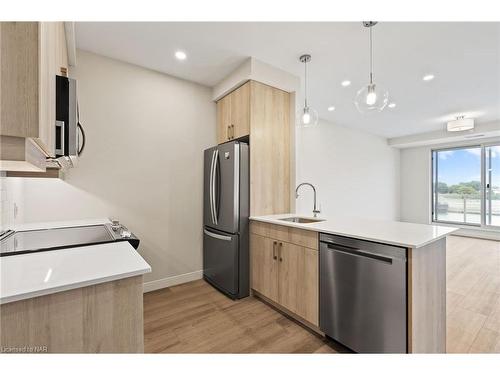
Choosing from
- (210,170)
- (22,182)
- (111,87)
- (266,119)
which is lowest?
(22,182)

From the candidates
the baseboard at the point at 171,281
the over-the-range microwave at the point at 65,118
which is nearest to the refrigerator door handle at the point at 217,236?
the baseboard at the point at 171,281

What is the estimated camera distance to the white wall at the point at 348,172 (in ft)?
15.1

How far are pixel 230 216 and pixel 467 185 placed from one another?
679 cm

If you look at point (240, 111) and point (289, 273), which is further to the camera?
point (240, 111)

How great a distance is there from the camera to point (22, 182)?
6.67 ft

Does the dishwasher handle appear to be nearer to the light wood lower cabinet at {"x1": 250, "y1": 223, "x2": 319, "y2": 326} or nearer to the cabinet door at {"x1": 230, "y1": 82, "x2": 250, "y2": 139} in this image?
the light wood lower cabinet at {"x1": 250, "y1": 223, "x2": 319, "y2": 326}

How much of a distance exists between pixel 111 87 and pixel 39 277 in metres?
2.31

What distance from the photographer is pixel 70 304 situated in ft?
2.86

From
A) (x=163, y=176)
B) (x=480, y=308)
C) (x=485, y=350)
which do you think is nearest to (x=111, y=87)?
(x=163, y=176)

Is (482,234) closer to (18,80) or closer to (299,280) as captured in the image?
(299,280)

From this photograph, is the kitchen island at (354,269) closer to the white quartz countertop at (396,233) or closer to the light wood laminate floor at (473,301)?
the white quartz countertop at (396,233)

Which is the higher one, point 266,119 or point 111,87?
point 111,87

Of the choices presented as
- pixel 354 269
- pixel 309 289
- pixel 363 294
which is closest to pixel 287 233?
pixel 309 289

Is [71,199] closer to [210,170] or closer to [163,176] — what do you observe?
[163,176]
